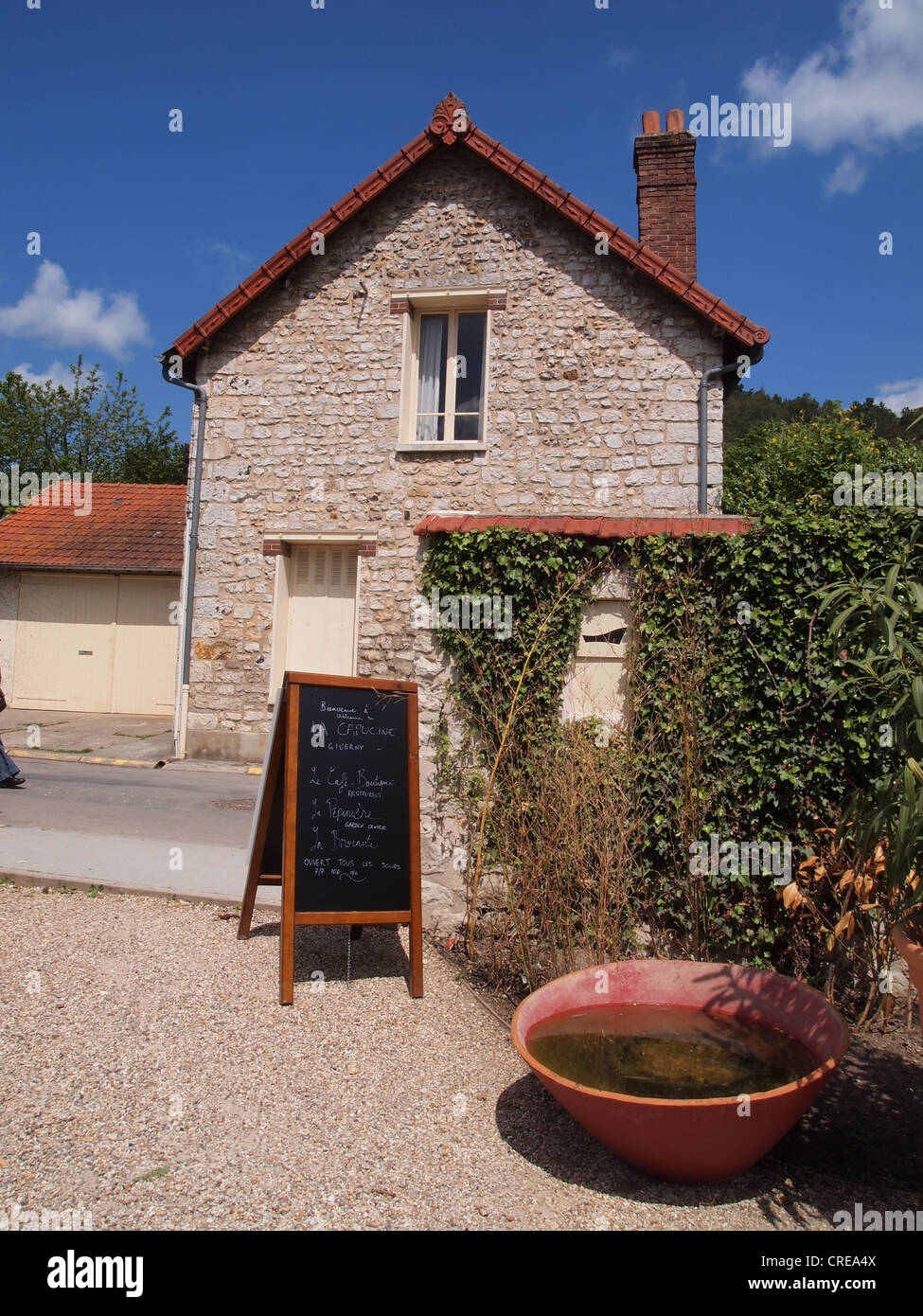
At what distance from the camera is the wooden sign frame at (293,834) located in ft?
13.6

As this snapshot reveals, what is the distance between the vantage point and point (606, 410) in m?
9.82

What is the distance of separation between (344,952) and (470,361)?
8.03 m

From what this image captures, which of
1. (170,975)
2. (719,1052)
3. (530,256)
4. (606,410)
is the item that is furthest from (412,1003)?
(530,256)

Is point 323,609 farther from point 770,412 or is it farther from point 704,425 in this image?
point 770,412

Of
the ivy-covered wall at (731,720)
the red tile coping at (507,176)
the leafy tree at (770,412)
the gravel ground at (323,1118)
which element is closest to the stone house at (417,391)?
the red tile coping at (507,176)

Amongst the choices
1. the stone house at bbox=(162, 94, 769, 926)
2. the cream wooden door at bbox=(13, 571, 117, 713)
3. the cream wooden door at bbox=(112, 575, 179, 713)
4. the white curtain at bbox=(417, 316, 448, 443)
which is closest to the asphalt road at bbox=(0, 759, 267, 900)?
Result: the stone house at bbox=(162, 94, 769, 926)

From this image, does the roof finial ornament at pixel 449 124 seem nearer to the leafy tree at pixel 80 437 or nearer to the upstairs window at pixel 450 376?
the upstairs window at pixel 450 376

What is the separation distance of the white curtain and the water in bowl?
27.7 feet

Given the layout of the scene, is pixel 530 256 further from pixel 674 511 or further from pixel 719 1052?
pixel 719 1052

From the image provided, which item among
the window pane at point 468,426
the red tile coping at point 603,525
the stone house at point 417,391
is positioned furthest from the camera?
the window pane at point 468,426

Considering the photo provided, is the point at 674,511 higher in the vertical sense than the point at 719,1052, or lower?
higher

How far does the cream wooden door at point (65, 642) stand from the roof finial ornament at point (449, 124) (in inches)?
371
